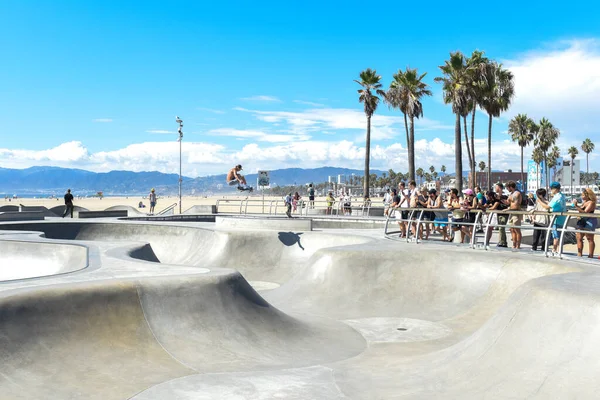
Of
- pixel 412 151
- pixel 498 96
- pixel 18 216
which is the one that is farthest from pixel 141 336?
pixel 498 96

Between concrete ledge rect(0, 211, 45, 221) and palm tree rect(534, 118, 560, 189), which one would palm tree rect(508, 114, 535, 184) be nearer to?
palm tree rect(534, 118, 560, 189)

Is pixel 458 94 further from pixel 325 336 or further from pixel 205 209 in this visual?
pixel 325 336

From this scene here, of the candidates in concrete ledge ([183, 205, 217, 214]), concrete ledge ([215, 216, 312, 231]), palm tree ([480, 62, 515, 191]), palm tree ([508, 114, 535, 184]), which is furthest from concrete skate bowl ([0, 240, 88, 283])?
palm tree ([508, 114, 535, 184])

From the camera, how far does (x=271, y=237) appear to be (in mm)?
17344

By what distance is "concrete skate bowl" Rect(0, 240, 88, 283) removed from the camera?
13.2 m

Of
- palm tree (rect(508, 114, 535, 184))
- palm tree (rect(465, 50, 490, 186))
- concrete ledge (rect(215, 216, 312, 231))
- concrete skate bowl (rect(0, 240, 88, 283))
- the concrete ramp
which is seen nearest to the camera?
the concrete ramp

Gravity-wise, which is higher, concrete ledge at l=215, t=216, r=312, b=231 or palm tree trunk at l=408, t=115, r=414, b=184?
palm tree trunk at l=408, t=115, r=414, b=184

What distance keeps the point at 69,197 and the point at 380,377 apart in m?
24.9

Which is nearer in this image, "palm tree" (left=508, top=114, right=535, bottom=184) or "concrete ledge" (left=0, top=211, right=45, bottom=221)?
"concrete ledge" (left=0, top=211, right=45, bottom=221)

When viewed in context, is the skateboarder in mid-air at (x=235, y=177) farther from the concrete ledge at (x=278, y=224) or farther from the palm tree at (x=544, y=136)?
the palm tree at (x=544, y=136)

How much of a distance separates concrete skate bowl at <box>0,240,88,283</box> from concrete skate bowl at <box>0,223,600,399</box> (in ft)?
9.99

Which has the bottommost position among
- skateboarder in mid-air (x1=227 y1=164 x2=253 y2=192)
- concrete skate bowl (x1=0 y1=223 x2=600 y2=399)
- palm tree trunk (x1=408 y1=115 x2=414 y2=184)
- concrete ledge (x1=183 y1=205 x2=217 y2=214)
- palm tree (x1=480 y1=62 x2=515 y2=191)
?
concrete skate bowl (x1=0 y1=223 x2=600 y2=399)

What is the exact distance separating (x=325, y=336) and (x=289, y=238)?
8.48 metres

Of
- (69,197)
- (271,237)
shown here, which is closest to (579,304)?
(271,237)
